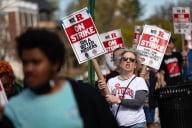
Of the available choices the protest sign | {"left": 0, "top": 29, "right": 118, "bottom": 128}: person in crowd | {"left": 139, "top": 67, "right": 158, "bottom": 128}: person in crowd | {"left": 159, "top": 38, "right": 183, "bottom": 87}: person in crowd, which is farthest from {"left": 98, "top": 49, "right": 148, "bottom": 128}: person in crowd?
{"left": 159, "top": 38, "right": 183, "bottom": 87}: person in crowd

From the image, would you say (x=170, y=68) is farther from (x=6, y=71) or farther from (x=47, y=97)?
(x=47, y=97)

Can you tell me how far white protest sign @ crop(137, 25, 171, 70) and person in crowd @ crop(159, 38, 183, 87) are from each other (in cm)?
227

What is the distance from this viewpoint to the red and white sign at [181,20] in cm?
1647

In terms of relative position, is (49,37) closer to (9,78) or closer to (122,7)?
(9,78)

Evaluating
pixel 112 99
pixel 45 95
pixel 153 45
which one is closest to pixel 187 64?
pixel 153 45

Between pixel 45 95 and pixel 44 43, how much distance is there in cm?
31

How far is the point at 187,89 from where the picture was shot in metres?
9.59

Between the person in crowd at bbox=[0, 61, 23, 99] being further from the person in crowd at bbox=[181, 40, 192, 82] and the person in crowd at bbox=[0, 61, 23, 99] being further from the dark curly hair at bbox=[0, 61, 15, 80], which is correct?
the person in crowd at bbox=[181, 40, 192, 82]

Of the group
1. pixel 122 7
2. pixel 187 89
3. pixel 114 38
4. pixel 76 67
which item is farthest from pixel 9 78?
pixel 76 67

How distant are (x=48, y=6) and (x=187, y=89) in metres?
97.9

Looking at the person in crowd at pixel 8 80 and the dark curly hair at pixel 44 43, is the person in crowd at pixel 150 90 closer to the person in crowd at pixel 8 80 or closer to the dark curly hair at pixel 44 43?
the person in crowd at pixel 8 80

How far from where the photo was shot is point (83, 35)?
8.30m

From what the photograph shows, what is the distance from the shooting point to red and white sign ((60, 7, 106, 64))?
27.2ft

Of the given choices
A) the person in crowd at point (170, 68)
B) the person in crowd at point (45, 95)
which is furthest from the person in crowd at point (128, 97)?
the person in crowd at point (170, 68)
